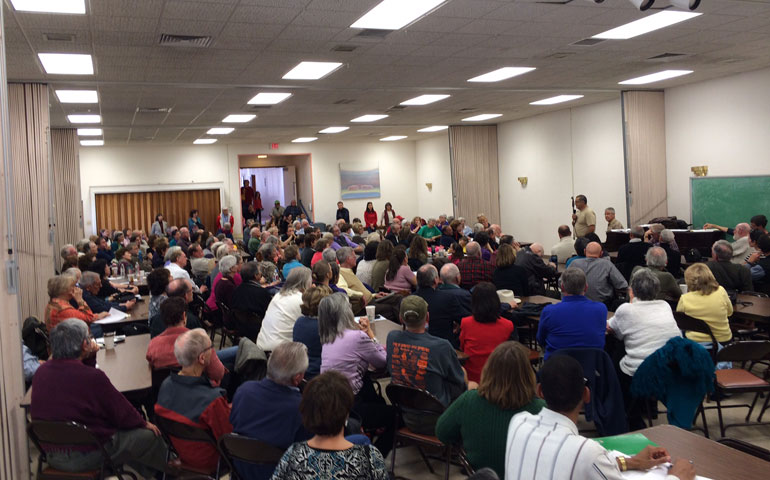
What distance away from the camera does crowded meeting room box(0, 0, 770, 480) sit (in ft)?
9.98

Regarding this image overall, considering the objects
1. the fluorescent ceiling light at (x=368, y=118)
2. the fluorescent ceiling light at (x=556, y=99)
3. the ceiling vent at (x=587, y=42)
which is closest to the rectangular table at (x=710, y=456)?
the ceiling vent at (x=587, y=42)

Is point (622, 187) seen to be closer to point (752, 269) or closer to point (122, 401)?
point (752, 269)

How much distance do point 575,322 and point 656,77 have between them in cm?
796

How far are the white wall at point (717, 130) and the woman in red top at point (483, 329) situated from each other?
8.45m

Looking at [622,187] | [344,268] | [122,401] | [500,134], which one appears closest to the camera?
[122,401]

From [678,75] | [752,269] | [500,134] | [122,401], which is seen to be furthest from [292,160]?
[122,401]

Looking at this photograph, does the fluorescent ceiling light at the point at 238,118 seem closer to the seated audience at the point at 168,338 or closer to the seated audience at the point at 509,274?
the seated audience at the point at 509,274

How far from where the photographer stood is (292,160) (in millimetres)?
21969

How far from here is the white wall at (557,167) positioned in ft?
45.5

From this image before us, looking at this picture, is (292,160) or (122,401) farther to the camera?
(292,160)

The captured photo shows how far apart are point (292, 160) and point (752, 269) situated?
1718cm

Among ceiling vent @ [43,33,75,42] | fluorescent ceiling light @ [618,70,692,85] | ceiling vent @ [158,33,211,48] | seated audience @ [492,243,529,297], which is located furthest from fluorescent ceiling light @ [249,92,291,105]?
fluorescent ceiling light @ [618,70,692,85]

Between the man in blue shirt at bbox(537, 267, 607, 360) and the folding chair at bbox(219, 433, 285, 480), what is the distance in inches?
85.8

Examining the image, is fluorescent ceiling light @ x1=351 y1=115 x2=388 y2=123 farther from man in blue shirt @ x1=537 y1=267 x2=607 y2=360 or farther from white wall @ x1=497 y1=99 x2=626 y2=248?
man in blue shirt @ x1=537 y1=267 x2=607 y2=360
